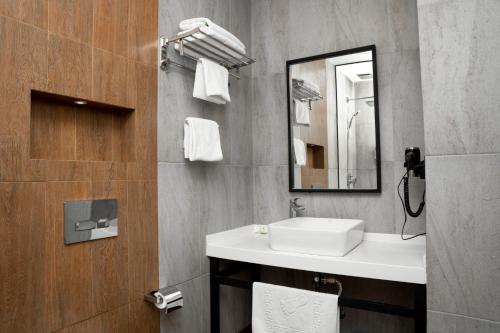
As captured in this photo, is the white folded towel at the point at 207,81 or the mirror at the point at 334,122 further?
the mirror at the point at 334,122

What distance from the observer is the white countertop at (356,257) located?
1510 millimetres

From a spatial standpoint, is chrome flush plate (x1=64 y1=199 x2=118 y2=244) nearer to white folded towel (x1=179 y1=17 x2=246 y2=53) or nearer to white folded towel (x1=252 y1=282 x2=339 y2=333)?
white folded towel (x1=252 y1=282 x2=339 y2=333)

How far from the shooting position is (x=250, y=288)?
1940 mm

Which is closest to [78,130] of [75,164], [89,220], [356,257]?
[75,164]

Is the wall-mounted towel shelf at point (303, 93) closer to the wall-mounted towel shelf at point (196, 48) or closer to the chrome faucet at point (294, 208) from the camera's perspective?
the wall-mounted towel shelf at point (196, 48)

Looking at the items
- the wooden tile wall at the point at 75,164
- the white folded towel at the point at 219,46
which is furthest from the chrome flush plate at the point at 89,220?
the white folded towel at the point at 219,46

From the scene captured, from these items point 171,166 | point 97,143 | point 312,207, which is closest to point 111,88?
point 97,143

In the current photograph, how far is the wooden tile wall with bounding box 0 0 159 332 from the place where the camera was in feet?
3.90

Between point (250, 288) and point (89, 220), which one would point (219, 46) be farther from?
point (250, 288)

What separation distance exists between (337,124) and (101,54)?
57.8 inches

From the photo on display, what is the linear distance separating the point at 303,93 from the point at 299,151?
417 mm

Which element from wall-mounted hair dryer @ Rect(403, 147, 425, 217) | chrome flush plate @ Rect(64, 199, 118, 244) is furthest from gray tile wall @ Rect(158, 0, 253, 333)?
wall-mounted hair dryer @ Rect(403, 147, 425, 217)

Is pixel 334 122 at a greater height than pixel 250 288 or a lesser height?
greater

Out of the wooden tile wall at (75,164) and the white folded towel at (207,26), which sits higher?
the white folded towel at (207,26)
